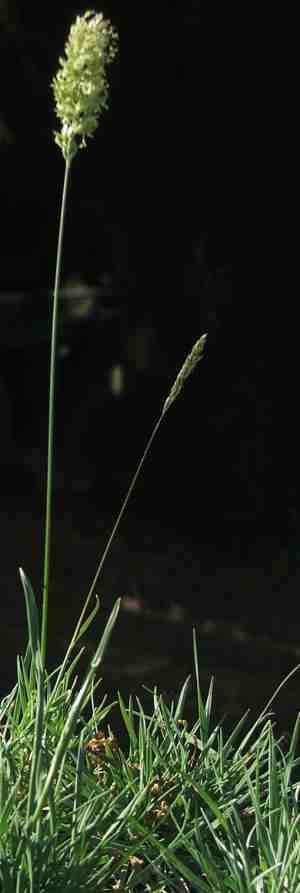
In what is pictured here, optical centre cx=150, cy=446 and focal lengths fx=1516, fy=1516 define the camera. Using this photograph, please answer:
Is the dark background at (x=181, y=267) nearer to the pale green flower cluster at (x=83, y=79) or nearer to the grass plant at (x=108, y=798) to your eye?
the grass plant at (x=108, y=798)

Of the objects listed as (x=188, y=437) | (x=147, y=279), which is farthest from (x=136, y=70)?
(x=188, y=437)

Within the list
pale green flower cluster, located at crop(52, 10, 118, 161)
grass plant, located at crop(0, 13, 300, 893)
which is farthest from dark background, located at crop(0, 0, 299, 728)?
pale green flower cluster, located at crop(52, 10, 118, 161)

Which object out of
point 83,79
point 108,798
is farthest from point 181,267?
point 108,798

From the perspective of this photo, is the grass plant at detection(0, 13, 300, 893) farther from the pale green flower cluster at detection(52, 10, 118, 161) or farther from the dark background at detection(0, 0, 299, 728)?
the dark background at detection(0, 0, 299, 728)

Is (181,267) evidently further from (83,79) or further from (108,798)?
(108,798)

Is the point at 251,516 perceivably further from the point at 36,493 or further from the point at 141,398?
the point at 36,493

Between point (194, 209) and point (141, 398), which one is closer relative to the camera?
point (194, 209)
